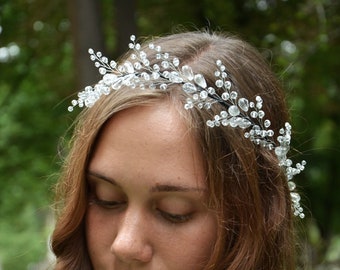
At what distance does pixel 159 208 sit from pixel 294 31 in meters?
3.62

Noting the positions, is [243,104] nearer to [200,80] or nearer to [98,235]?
[200,80]

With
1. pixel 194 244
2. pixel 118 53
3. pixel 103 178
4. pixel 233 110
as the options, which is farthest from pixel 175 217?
pixel 118 53

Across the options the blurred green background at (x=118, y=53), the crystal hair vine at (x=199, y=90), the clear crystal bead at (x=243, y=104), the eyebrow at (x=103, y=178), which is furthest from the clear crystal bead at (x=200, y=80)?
the blurred green background at (x=118, y=53)

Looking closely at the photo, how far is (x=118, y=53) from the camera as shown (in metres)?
4.57

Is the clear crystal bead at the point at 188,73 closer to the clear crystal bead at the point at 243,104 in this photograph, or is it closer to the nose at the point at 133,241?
the clear crystal bead at the point at 243,104

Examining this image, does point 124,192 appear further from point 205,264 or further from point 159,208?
point 205,264

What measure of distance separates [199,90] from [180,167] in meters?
0.23

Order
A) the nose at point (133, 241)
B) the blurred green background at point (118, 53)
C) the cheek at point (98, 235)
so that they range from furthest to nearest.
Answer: the blurred green background at point (118, 53) < the cheek at point (98, 235) < the nose at point (133, 241)

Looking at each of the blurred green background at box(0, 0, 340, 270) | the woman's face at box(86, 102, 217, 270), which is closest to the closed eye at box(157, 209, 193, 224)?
the woman's face at box(86, 102, 217, 270)

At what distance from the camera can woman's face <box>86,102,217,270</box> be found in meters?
1.79

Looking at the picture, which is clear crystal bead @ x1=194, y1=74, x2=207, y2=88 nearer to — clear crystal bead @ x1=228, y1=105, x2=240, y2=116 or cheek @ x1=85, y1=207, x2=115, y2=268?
clear crystal bead @ x1=228, y1=105, x2=240, y2=116

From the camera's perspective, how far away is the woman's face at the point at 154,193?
1793 millimetres

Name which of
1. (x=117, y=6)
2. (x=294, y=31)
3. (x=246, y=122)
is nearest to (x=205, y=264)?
(x=246, y=122)

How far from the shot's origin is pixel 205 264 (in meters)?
1.85
